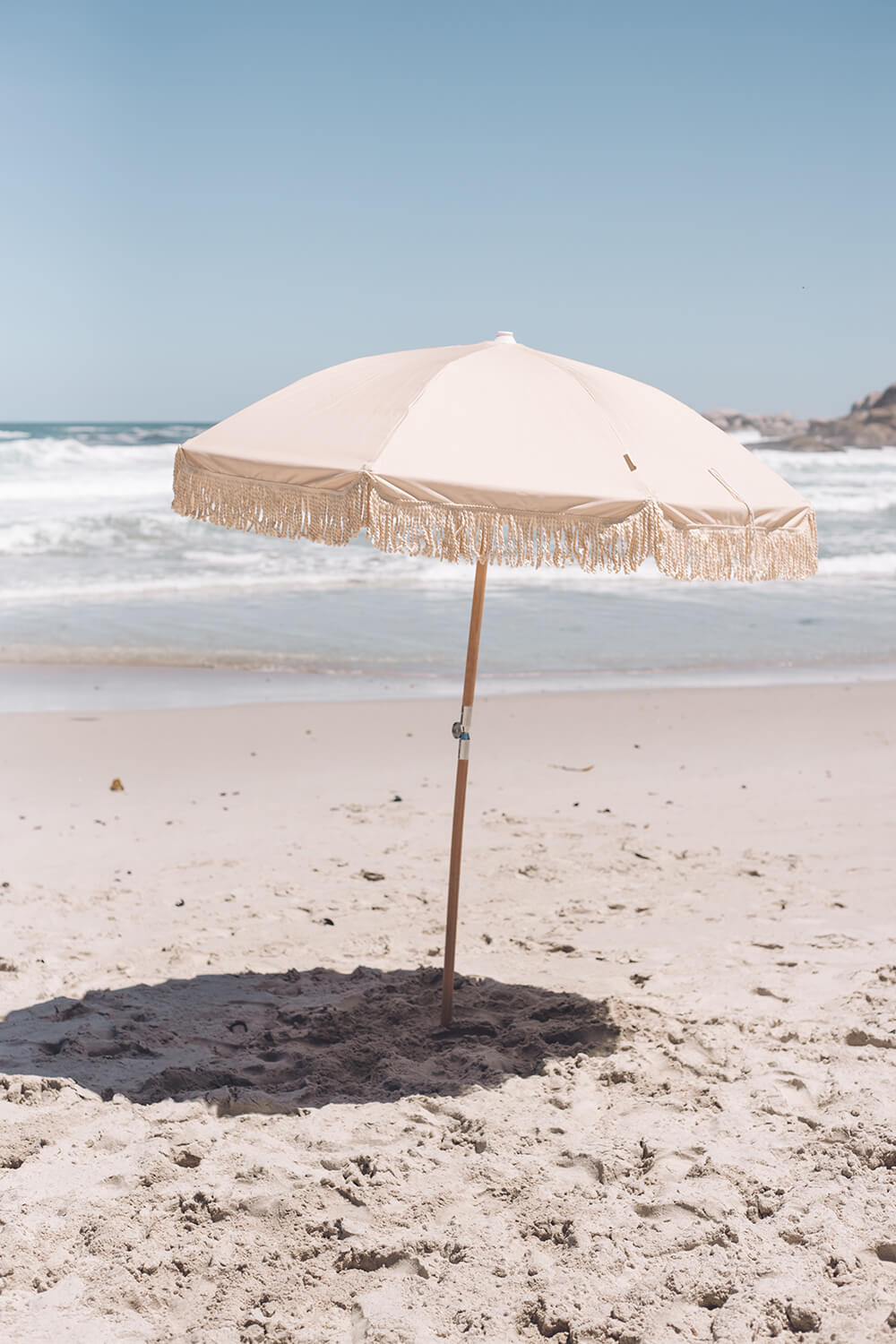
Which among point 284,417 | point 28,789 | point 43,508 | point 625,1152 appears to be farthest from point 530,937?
point 43,508

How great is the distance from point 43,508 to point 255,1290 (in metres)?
23.4

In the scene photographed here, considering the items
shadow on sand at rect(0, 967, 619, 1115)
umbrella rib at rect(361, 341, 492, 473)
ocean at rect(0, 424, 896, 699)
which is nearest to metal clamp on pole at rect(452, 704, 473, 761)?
shadow on sand at rect(0, 967, 619, 1115)

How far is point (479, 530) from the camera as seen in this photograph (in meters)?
3.05

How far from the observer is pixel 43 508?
79.6ft

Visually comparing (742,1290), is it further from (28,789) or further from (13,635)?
(13,635)

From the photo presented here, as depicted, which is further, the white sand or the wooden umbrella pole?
the wooden umbrella pole

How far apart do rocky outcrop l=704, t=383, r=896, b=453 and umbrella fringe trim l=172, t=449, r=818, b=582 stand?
52694 mm

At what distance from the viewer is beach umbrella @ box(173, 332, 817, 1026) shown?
3.04 m

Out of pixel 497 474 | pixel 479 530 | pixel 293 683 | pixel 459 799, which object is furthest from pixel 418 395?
pixel 293 683

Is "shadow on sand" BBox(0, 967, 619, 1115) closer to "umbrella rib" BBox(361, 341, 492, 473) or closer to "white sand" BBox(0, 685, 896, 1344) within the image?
"white sand" BBox(0, 685, 896, 1344)

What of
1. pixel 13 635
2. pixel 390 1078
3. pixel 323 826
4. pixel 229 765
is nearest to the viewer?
pixel 390 1078

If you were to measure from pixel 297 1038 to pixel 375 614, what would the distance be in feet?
34.9

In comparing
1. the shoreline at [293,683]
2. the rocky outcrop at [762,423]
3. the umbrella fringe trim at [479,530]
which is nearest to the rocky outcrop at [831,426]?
the rocky outcrop at [762,423]

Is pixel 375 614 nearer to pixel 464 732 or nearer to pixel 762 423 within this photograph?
pixel 464 732
